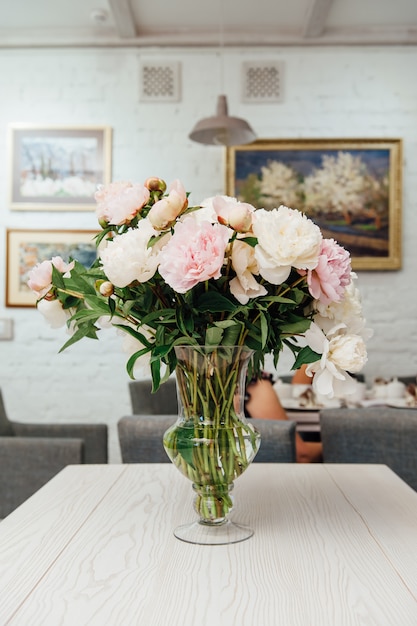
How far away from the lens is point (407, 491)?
1249 mm

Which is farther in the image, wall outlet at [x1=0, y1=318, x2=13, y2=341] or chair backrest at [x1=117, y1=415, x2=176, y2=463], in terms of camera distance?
wall outlet at [x1=0, y1=318, x2=13, y2=341]

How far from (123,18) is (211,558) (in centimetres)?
383

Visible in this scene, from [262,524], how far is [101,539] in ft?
0.84

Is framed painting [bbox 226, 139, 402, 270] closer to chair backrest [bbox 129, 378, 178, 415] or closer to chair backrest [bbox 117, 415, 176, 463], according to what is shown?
chair backrest [bbox 129, 378, 178, 415]

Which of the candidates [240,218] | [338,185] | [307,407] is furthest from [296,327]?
[338,185]

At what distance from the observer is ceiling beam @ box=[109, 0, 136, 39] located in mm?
3842

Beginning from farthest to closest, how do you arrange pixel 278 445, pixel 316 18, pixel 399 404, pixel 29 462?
pixel 316 18 < pixel 399 404 < pixel 29 462 < pixel 278 445

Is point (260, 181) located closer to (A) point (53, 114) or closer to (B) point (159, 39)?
(B) point (159, 39)

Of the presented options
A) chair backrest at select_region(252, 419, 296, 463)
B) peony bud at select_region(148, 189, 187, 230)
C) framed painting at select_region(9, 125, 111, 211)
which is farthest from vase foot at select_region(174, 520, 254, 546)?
framed painting at select_region(9, 125, 111, 211)

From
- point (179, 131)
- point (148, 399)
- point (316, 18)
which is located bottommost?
point (148, 399)

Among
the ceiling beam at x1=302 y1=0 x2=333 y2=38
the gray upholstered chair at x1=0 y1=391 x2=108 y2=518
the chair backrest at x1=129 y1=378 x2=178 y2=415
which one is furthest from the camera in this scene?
the ceiling beam at x1=302 y1=0 x2=333 y2=38

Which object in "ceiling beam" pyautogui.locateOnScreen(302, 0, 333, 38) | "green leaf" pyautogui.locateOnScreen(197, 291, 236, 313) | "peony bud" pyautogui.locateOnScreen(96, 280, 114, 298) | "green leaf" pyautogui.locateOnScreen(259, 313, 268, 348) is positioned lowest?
"green leaf" pyautogui.locateOnScreen(259, 313, 268, 348)

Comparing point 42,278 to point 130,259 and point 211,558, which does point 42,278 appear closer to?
point 130,259

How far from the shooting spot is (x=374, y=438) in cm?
181
